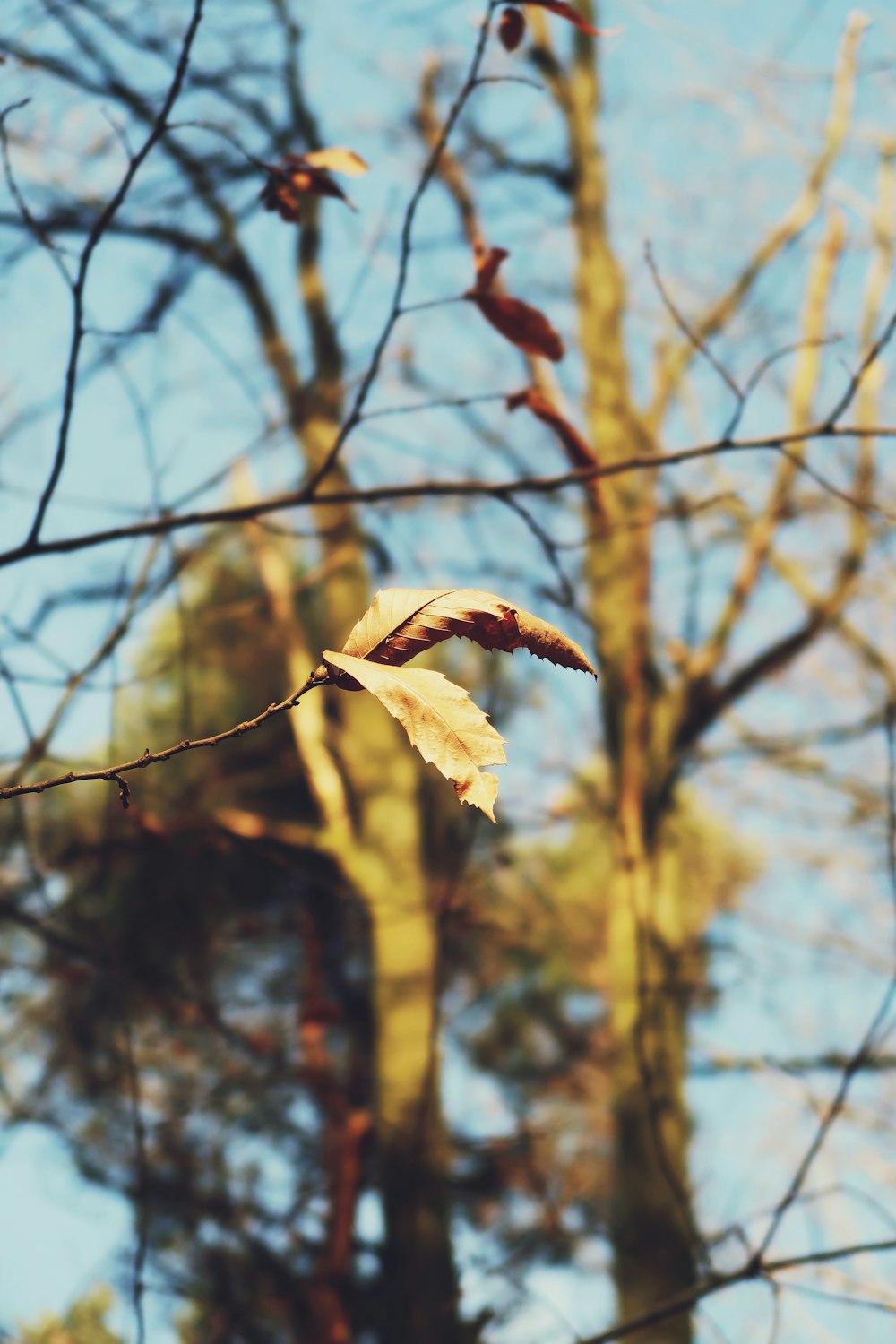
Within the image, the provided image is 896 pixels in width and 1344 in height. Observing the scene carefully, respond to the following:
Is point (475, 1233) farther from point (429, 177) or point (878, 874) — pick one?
point (429, 177)

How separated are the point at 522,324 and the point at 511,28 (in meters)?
0.35

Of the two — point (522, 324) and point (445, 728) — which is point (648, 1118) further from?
point (445, 728)

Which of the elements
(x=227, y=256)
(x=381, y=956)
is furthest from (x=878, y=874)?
(x=227, y=256)

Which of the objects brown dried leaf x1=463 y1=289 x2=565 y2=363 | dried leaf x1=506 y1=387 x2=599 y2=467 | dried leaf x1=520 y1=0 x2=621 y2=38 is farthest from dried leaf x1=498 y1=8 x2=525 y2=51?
dried leaf x1=506 y1=387 x2=599 y2=467

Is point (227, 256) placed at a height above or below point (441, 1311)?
above

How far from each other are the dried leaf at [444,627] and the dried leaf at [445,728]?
37 millimetres

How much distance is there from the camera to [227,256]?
11.0ft

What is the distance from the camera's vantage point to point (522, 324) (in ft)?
4.35

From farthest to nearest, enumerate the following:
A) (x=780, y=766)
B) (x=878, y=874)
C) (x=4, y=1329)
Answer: (x=878, y=874) → (x=780, y=766) → (x=4, y=1329)

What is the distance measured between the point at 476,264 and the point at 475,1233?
381 centimetres

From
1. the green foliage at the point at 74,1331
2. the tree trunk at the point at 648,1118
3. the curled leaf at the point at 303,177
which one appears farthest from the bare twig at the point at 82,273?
the green foliage at the point at 74,1331

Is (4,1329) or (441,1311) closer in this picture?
(4,1329)

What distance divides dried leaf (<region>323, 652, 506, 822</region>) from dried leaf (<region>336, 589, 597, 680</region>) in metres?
0.04

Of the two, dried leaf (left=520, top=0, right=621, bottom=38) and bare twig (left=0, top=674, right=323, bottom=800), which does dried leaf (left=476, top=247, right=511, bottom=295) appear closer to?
dried leaf (left=520, top=0, right=621, bottom=38)
